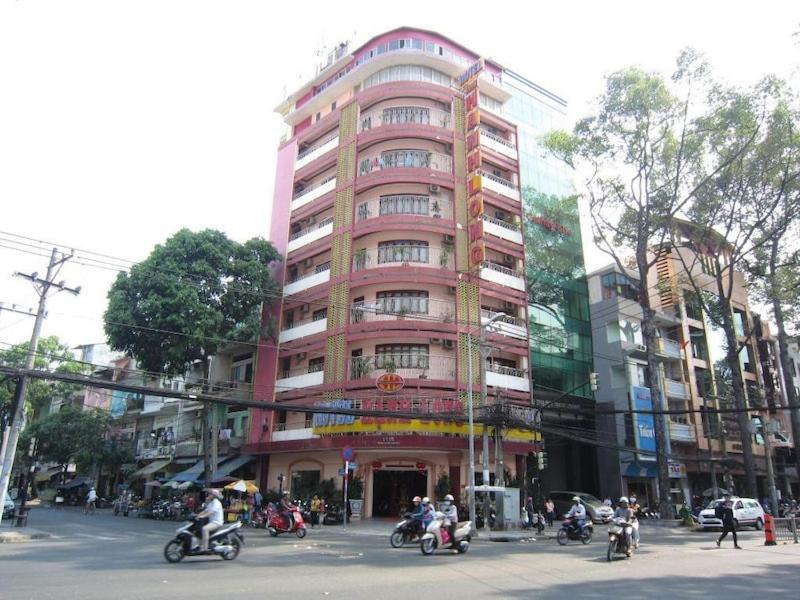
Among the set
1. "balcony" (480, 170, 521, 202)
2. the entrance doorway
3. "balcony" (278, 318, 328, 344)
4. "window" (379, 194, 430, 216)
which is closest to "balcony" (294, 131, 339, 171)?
"window" (379, 194, 430, 216)

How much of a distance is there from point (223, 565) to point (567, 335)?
2725 cm

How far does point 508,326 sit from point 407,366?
6.64 m

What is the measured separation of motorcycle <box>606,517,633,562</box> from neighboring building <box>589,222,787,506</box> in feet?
72.4

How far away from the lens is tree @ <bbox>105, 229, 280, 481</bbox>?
27.5m

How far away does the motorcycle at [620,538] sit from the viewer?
1344cm

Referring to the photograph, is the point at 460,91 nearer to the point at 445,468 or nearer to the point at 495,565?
the point at 445,468

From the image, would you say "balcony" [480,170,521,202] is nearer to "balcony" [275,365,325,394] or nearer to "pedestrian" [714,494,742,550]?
"balcony" [275,365,325,394]

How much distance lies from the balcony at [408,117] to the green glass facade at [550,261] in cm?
610

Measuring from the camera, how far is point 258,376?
32875 millimetres

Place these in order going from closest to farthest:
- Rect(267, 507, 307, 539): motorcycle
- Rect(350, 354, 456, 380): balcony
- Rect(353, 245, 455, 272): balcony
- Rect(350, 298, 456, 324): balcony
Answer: Rect(267, 507, 307, 539): motorcycle
Rect(350, 354, 456, 380): balcony
Rect(350, 298, 456, 324): balcony
Rect(353, 245, 455, 272): balcony

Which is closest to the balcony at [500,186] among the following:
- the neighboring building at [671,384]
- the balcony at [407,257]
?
the balcony at [407,257]

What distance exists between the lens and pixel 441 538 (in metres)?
14.0

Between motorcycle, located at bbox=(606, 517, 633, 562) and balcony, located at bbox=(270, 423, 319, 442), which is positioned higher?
balcony, located at bbox=(270, 423, 319, 442)

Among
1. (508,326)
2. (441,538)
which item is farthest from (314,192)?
(441,538)
